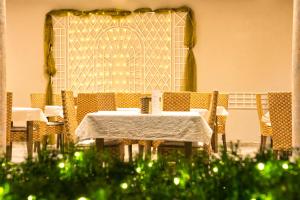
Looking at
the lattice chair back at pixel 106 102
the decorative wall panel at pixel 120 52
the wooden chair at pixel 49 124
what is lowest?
the wooden chair at pixel 49 124

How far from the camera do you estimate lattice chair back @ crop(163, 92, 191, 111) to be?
607 cm

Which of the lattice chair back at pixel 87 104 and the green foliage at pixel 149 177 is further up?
the lattice chair back at pixel 87 104

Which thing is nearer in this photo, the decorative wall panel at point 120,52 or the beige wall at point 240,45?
the beige wall at point 240,45

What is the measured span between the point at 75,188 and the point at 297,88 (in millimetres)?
2953

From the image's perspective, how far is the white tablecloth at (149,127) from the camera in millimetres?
5195

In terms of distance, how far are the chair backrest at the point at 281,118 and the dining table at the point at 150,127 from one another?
996mm

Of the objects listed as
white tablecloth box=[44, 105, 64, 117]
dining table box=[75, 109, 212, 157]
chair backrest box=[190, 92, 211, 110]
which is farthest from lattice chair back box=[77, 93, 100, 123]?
chair backrest box=[190, 92, 211, 110]

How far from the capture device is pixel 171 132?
5211 millimetres

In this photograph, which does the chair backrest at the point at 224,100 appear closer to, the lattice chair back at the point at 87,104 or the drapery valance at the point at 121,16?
the drapery valance at the point at 121,16

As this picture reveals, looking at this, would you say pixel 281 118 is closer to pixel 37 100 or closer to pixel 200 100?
pixel 200 100

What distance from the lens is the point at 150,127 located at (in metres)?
5.25

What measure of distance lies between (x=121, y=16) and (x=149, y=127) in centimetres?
570

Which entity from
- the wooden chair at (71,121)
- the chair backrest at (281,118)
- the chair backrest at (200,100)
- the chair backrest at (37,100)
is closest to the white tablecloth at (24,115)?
the wooden chair at (71,121)

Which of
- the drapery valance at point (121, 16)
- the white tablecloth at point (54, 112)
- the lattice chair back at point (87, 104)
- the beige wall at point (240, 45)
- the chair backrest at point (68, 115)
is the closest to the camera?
the chair backrest at point (68, 115)
